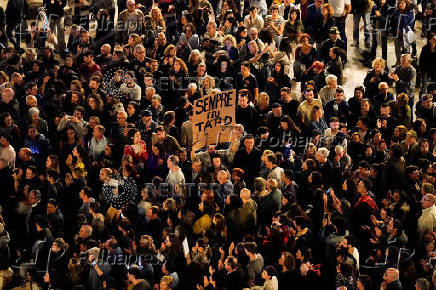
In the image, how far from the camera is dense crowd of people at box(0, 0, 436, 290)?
52.8 feet

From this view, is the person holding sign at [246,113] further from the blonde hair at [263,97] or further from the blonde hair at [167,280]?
the blonde hair at [167,280]

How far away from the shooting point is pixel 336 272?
15953mm

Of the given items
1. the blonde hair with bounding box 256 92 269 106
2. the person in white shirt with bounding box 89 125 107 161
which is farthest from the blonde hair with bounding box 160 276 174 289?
the blonde hair with bounding box 256 92 269 106

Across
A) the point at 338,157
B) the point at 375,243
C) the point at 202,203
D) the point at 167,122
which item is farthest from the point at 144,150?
the point at 375,243

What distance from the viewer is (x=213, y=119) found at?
18641 millimetres

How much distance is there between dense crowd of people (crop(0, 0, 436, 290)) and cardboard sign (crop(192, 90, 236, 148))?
0.38ft

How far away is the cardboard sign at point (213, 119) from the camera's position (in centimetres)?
1850

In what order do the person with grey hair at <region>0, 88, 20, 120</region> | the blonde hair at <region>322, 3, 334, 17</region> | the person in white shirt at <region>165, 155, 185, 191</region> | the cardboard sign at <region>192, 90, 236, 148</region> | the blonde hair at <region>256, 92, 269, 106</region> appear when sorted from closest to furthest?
the person in white shirt at <region>165, 155, 185, 191</region>, the cardboard sign at <region>192, 90, 236, 148</region>, the blonde hair at <region>256, 92, 269, 106</region>, the person with grey hair at <region>0, 88, 20, 120</region>, the blonde hair at <region>322, 3, 334, 17</region>

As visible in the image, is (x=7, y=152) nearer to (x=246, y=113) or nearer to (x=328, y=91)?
(x=246, y=113)

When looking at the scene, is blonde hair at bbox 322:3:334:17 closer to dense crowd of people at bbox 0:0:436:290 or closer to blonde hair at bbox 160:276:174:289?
dense crowd of people at bbox 0:0:436:290

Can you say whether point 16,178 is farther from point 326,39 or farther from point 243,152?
point 326,39

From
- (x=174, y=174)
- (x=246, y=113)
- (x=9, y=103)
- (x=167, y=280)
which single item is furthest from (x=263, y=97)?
(x=167, y=280)

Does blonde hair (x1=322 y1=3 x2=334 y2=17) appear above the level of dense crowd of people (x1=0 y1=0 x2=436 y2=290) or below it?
above

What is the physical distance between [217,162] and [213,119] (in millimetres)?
1188
